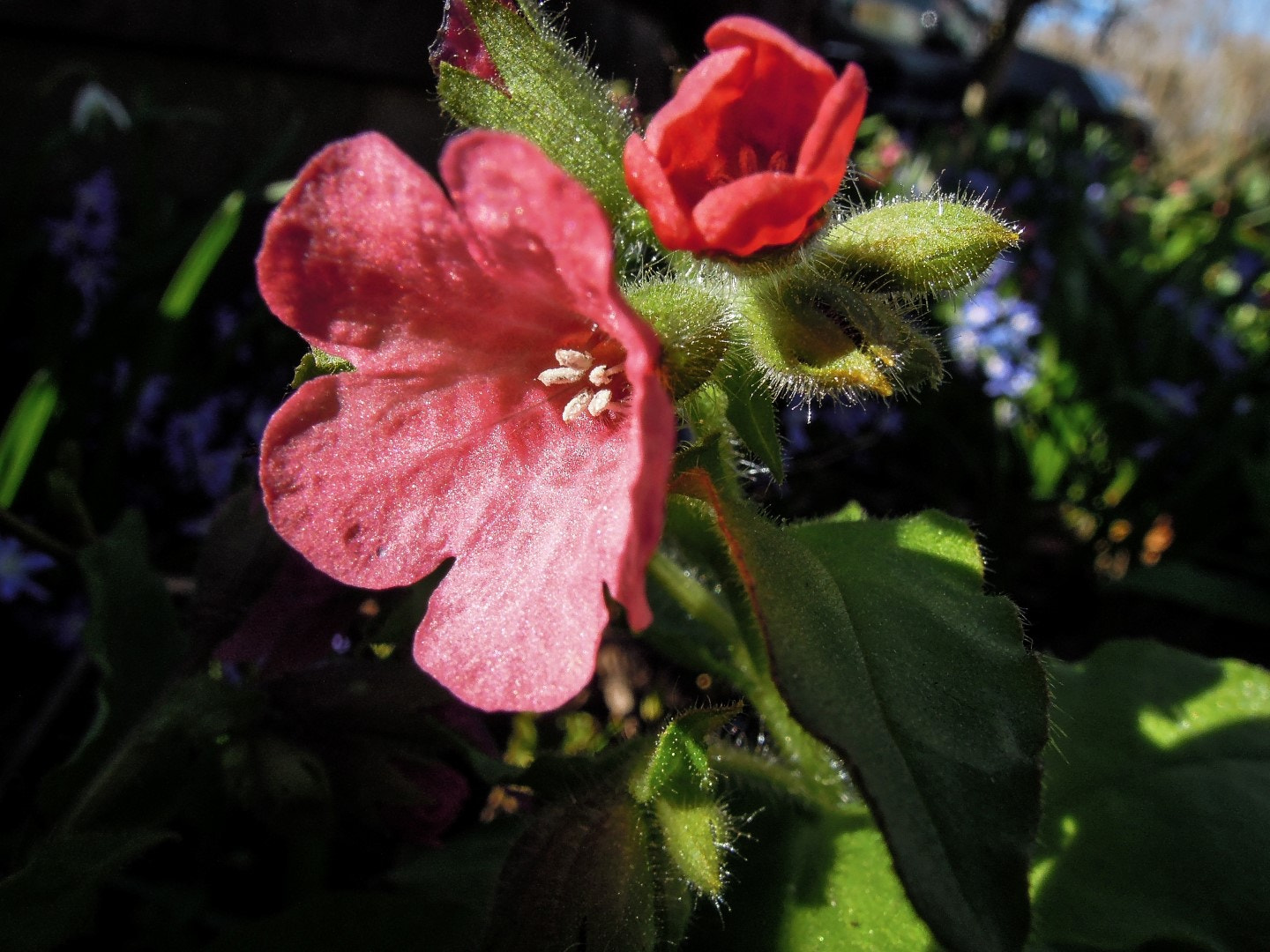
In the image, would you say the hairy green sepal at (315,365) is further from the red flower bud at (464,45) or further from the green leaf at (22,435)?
the green leaf at (22,435)

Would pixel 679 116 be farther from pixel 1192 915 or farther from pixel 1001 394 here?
pixel 1001 394

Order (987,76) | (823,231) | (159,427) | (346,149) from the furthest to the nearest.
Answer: (987,76)
(159,427)
(823,231)
(346,149)

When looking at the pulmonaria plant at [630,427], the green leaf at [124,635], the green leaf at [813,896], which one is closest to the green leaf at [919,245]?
the pulmonaria plant at [630,427]

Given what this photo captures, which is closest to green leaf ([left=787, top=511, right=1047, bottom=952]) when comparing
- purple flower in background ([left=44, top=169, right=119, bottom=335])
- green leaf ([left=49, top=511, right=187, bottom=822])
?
green leaf ([left=49, top=511, right=187, bottom=822])

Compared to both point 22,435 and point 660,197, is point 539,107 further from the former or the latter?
point 22,435

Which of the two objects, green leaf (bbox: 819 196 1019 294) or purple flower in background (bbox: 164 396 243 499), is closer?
green leaf (bbox: 819 196 1019 294)

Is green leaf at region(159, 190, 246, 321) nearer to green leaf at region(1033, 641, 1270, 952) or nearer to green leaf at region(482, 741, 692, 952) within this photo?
green leaf at region(482, 741, 692, 952)

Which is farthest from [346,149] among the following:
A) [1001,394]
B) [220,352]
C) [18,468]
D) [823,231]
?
[1001,394]
